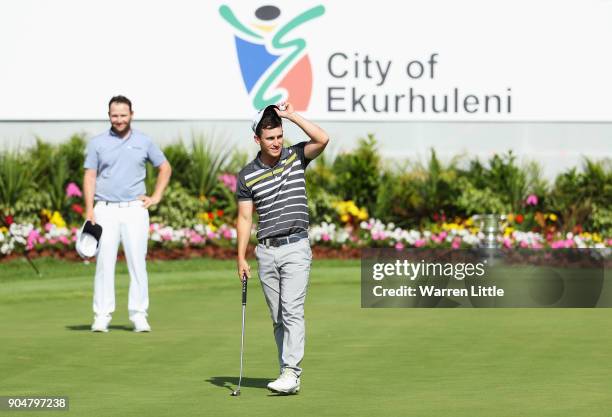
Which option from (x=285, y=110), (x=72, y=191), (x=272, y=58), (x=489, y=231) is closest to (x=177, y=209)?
(x=72, y=191)

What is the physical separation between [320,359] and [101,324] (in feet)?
8.36

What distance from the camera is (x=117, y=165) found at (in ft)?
41.9

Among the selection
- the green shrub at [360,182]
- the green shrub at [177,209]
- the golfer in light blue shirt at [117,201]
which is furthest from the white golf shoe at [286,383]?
the green shrub at [360,182]

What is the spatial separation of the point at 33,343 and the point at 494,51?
1340 centimetres

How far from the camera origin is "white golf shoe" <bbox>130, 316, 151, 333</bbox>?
1247 centimetres

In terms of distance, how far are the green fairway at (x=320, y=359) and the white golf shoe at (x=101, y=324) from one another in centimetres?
13

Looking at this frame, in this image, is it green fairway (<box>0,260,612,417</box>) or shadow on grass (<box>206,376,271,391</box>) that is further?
shadow on grass (<box>206,376,271,391</box>)

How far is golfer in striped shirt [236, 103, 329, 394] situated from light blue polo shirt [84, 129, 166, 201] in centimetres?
363

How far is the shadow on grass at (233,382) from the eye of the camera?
30.7ft

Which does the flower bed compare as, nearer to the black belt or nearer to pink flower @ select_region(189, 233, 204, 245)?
pink flower @ select_region(189, 233, 204, 245)

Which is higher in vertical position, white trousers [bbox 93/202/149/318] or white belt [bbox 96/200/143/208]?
white belt [bbox 96/200/143/208]

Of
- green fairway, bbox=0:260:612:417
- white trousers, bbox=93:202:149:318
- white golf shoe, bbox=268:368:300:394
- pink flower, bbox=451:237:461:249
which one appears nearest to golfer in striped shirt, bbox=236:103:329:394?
white golf shoe, bbox=268:368:300:394

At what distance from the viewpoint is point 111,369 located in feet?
32.9

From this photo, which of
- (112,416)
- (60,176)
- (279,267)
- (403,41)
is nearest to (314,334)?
(279,267)
